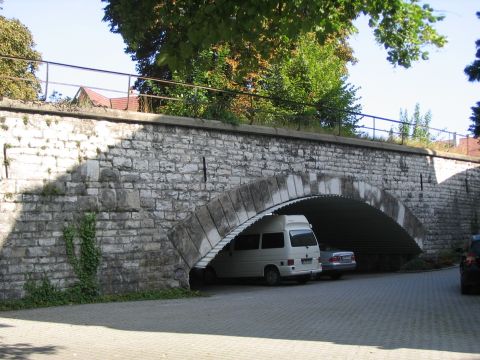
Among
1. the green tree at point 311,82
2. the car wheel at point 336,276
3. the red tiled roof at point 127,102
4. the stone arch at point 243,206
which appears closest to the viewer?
the red tiled roof at point 127,102

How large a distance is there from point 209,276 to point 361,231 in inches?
264

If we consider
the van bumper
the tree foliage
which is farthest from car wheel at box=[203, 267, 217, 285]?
the tree foliage

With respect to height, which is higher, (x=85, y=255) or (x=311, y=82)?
(x=311, y=82)

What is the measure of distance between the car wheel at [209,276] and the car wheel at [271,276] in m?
2.45

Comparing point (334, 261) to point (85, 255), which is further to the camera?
point (334, 261)

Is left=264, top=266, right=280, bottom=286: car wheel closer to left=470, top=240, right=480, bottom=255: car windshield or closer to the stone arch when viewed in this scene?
the stone arch

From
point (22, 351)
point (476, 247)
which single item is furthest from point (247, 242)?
point (22, 351)

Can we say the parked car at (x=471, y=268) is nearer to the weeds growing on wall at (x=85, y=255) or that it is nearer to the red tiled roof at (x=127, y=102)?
the weeds growing on wall at (x=85, y=255)

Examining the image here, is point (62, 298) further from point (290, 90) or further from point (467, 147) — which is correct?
point (467, 147)

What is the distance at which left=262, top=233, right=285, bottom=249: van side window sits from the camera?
17866 millimetres

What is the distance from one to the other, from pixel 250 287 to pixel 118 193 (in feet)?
20.3

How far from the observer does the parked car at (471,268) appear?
516 inches

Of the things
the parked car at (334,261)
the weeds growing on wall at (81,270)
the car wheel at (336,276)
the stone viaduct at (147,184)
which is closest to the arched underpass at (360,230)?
the stone viaduct at (147,184)

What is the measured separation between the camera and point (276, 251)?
17875mm
